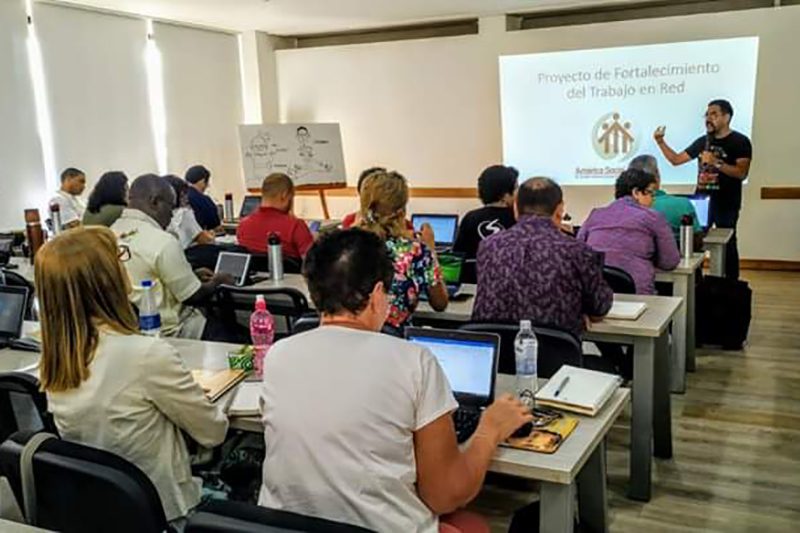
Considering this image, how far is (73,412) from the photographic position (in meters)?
1.75

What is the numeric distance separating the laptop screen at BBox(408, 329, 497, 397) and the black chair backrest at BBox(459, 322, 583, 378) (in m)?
0.46

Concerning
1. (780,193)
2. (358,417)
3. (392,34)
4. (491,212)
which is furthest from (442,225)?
(392,34)

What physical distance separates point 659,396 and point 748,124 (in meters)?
4.85

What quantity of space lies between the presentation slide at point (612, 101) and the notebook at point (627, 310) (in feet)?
15.6

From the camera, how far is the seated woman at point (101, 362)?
173cm

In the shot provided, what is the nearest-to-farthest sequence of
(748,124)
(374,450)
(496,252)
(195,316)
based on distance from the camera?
(374,450) < (496,252) < (195,316) < (748,124)

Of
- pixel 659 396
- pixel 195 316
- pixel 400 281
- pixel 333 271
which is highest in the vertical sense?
pixel 333 271

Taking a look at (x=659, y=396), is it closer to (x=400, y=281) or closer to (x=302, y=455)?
(x=400, y=281)

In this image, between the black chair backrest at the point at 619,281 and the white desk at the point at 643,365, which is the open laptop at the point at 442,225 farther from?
the white desk at the point at 643,365

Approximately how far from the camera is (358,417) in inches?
57.0

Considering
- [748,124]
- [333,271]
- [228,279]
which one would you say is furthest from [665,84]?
[333,271]

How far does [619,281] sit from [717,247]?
174 cm

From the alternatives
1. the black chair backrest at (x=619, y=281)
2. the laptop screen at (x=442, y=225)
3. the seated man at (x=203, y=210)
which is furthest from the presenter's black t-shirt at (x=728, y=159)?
the seated man at (x=203, y=210)

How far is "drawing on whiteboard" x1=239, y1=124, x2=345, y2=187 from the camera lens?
342 inches
